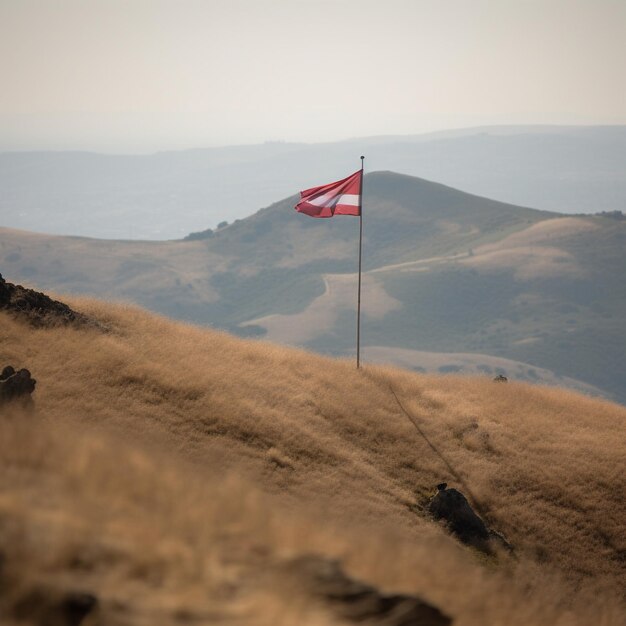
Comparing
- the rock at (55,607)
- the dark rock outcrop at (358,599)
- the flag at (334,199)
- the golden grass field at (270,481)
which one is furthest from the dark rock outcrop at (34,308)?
the rock at (55,607)

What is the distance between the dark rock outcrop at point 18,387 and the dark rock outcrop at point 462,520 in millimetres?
10788

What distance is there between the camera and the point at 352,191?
28.9 m

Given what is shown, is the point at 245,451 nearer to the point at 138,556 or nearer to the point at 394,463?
the point at 394,463

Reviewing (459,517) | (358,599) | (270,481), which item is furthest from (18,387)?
(358,599)

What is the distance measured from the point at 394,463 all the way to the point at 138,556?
16.1 metres

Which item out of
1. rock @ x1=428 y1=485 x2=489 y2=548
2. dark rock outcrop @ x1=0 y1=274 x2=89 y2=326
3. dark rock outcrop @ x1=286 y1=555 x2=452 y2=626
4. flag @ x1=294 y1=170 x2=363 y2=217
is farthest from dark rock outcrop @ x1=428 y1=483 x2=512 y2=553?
dark rock outcrop @ x1=0 y1=274 x2=89 y2=326

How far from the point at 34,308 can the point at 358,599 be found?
21.2m

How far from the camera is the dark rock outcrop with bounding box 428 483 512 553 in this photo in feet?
61.2

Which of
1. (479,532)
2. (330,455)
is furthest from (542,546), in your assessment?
(330,455)

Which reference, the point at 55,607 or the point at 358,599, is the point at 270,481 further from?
the point at 55,607

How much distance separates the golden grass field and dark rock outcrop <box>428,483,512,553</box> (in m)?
0.48

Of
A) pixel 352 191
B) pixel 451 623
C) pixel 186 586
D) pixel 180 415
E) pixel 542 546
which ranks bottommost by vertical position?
pixel 542 546

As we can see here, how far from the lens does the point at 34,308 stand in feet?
82.5

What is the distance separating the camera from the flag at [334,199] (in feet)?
93.4
